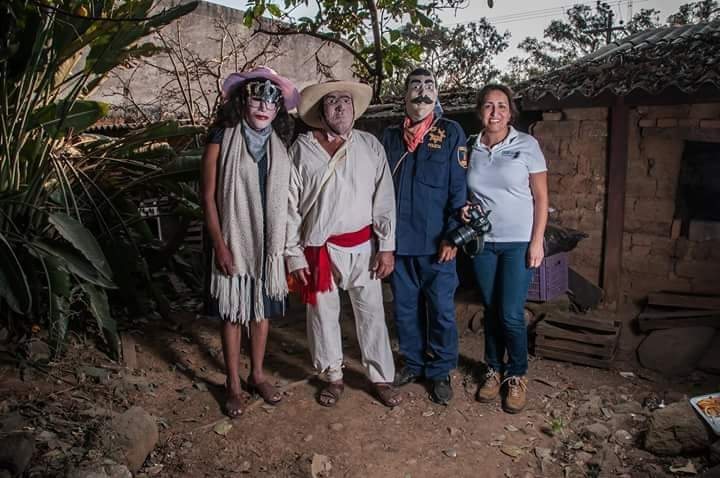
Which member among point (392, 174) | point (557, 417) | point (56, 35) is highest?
point (56, 35)

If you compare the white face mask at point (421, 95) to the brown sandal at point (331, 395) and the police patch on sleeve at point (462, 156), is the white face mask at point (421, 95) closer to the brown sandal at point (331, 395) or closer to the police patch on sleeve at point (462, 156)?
the police patch on sleeve at point (462, 156)

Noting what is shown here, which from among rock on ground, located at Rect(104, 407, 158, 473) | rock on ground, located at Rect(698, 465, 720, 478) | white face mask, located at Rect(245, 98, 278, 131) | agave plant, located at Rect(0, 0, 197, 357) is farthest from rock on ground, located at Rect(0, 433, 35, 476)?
rock on ground, located at Rect(698, 465, 720, 478)

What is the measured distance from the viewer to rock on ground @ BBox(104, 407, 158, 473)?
287 cm

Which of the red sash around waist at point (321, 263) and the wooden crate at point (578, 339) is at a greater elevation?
the red sash around waist at point (321, 263)

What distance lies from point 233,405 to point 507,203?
79.9 inches

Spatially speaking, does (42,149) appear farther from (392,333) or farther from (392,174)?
(392,333)

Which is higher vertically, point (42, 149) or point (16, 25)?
point (16, 25)

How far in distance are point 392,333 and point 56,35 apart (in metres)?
3.43

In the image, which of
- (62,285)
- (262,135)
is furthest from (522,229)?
(62,285)

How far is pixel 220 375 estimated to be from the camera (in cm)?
416

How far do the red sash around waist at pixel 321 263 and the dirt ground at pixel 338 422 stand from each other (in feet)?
2.59

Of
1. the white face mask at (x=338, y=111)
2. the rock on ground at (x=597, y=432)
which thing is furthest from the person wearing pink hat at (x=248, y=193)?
the rock on ground at (x=597, y=432)

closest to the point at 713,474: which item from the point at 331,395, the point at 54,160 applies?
the point at 331,395

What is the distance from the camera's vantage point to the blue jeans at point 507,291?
3424 mm
